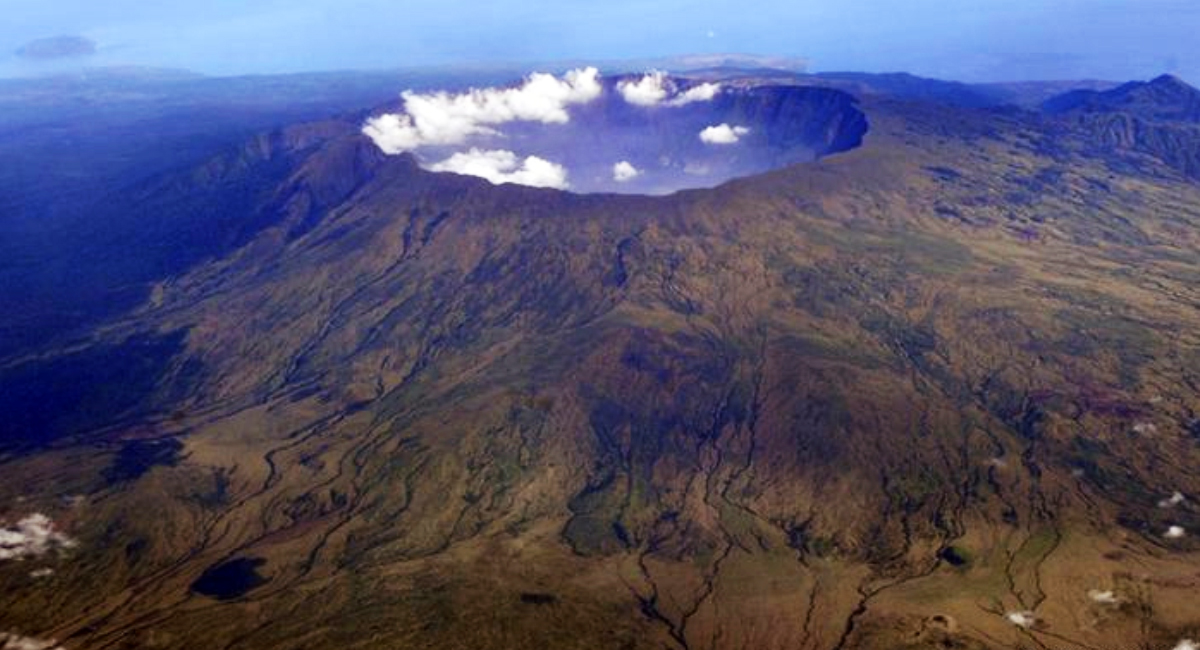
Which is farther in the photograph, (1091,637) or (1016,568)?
(1016,568)

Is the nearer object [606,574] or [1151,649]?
[1151,649]

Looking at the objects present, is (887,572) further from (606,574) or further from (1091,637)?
(606,574)

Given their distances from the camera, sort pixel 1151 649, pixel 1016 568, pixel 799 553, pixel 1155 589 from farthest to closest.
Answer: pixel 799 553 < pixel 1016 568 < pixel 1155 589 < pixel 1151 649

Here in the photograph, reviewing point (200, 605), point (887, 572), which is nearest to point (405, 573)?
point (200, 605)

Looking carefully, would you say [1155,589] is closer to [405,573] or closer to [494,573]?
[494,573]

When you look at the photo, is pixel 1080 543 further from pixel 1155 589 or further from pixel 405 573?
pixel 405 573

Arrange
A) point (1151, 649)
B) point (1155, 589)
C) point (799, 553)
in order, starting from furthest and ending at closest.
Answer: point (799, 553) < point (1155, 589) < point (1151, 649)

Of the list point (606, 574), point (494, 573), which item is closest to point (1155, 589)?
point (606, 574)

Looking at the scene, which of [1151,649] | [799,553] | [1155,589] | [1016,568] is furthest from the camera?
[799,553]
